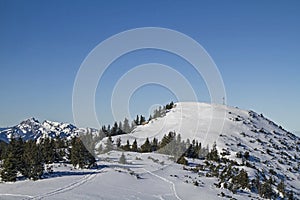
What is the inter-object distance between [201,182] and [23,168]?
27.6 metres

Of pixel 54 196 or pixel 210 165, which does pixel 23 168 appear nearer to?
pixel 54 196

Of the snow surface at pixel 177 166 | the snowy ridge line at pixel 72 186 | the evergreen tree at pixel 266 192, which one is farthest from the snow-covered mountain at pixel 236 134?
the snowy ridge line at pixel 72 186

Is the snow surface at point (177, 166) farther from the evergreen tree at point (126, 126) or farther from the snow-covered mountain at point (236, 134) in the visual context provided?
the evergreen tree at point (126, 126)

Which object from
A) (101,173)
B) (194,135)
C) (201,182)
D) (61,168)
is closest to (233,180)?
(201,182)

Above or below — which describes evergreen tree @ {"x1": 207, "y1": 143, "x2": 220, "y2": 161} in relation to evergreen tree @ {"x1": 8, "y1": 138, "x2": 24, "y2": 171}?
above

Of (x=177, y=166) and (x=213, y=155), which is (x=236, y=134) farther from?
(x=177, y=166)

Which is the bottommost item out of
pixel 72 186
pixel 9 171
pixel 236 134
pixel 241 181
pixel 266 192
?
pixel 266 192

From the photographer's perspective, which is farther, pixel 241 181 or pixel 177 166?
pixel 177 166

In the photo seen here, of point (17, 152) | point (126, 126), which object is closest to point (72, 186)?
point (17, 152)

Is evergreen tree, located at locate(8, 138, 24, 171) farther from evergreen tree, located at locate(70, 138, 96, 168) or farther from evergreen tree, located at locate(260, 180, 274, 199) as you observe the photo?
evergreen tree, located at locate(260, 180, 274, 199)

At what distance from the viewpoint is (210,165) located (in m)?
72.7

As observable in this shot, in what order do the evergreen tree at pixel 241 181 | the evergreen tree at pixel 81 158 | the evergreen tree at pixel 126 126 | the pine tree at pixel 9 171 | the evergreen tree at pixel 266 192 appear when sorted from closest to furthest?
the pine tree at pixel 9 171, the evergreen tree at pixel 81 158, the evergreen tree at pixel 241 181, the evergreen tree at pixel 266 192, the evergreen tree at pixel 126 126

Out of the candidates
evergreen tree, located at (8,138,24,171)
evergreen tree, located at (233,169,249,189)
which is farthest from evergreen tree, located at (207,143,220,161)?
evergreen tree, located at (8,138,24,171)

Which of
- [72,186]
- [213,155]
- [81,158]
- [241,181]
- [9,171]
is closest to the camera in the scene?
[72,186]
